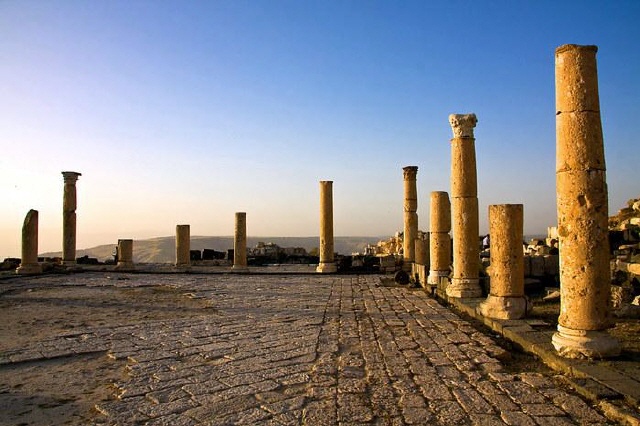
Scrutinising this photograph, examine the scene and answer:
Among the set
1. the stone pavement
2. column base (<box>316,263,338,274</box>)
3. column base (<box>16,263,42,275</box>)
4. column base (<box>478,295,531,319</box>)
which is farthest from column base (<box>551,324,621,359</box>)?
column base (<box>16,263,42,275</box>)

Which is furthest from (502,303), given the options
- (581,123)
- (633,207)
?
(633,207)

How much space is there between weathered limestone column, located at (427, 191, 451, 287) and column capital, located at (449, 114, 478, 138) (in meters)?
3.23

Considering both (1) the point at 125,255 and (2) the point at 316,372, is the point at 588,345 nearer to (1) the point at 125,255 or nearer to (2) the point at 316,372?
(2) the point at 316,372

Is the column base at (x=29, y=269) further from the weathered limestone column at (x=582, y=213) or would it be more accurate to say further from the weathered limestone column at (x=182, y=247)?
the weathered limestone column at (x=582, y=213)

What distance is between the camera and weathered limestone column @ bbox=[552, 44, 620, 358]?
610cm

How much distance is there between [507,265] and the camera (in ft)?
29.0

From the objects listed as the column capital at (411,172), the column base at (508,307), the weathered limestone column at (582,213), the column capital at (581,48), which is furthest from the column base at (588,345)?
the column capital at (411,172)

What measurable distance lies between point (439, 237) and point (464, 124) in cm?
386

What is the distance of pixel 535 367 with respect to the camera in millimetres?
6047

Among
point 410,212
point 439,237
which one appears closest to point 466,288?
point 439,237

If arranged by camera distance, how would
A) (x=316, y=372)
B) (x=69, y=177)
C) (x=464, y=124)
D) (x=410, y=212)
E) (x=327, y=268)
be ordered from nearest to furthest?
1. (x=316, y=372)
2. (x=464, y=124)
3. (x=327, y=268)
4. (x=410, y=212)
5. (x=69, y=177)

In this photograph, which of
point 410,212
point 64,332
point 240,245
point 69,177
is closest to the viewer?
point 64,332

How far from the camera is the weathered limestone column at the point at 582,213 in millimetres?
6098

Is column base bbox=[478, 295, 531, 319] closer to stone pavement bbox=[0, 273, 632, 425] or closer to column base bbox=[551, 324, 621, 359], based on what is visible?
stone pavement bbox=[0, 273, 632, 425]
